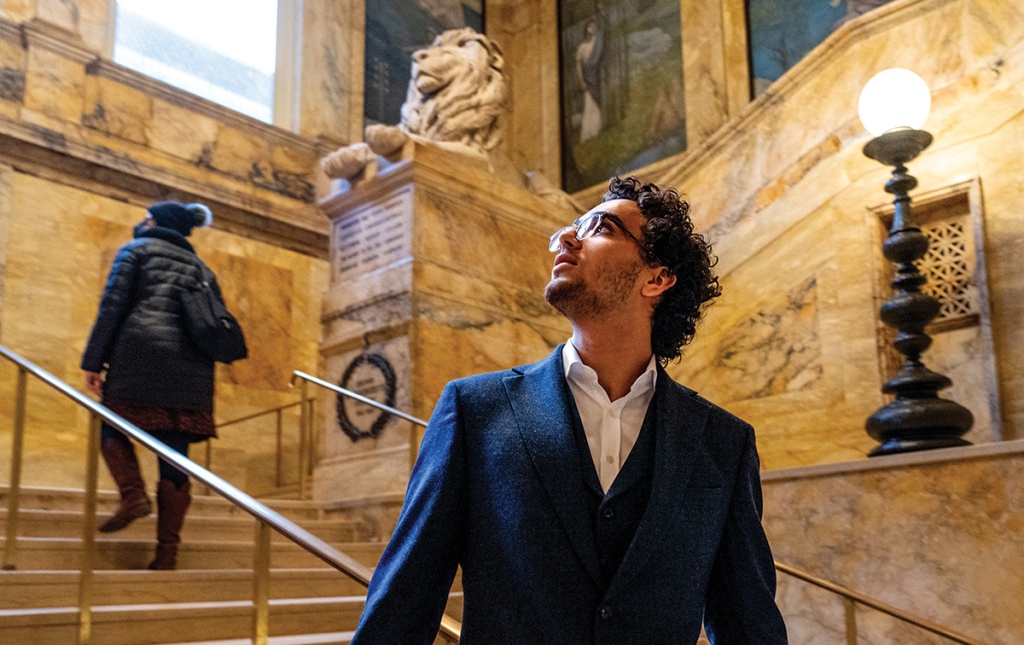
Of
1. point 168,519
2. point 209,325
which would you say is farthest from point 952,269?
point 168,519

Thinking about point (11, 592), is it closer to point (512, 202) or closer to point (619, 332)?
point (619, 332)

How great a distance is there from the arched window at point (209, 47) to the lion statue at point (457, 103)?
4185mm

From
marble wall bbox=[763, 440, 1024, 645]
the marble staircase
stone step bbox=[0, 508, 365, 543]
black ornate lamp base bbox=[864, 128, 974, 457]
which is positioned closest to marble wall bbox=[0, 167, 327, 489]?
stone step bbox=[0, 508, 365, 543]

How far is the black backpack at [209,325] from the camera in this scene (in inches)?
203

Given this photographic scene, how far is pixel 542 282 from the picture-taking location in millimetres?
8992

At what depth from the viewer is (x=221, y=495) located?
3256 mm

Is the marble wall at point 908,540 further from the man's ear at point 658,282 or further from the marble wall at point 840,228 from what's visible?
the man's ear at point 658,282

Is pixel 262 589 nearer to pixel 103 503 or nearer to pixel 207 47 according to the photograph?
pixel 103 503

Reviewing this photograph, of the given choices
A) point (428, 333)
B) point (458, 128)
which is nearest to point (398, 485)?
point (428, 333)

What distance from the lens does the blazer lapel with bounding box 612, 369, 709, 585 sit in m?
1.73

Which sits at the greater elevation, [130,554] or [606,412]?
[606,412]

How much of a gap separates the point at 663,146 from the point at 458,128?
519 cm

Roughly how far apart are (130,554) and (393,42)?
1100 centimetres

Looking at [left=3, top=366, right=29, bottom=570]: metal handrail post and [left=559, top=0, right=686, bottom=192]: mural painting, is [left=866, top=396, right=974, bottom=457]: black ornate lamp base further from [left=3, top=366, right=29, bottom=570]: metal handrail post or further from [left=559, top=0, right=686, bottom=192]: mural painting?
[left=559, top=0, right=686, bottom=192]: mural painting
